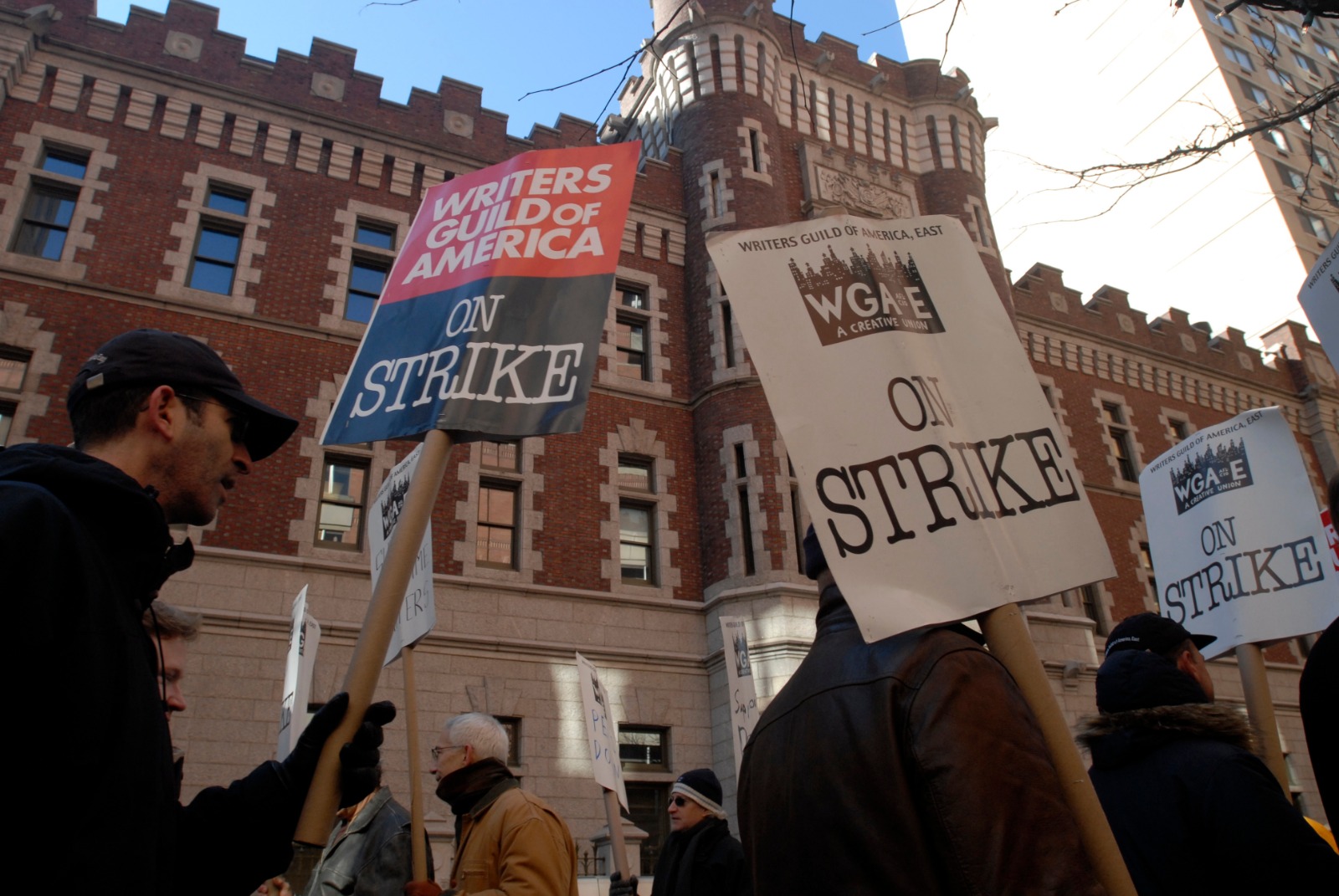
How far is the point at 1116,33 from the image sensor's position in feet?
140

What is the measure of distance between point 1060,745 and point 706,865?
3.55m

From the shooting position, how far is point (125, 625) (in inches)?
67.7

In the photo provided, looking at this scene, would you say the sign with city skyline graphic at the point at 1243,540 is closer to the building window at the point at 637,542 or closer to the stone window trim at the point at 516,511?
the stone window trim at the point at 516,511

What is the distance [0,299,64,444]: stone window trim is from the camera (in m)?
11.9

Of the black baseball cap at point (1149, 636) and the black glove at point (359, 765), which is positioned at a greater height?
the black baseball cap at point (1149, 636)

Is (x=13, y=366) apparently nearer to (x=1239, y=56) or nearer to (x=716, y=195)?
(x=716, y=195)

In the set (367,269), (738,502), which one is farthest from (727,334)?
(367,269)

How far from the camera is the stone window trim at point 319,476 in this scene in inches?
502

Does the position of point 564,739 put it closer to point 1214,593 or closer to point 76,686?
point 1214,593

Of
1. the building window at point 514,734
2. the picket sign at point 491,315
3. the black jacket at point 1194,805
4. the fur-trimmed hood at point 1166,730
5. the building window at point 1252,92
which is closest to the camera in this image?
the black jacket at point 1194,805

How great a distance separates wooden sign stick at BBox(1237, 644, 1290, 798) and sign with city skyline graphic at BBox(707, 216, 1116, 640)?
2.16 meters

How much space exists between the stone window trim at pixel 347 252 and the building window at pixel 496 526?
10.3 ft

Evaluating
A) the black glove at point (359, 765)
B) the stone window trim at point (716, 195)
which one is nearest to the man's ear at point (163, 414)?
the black glove at point (359, 765)

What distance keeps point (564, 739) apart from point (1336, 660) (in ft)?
37.6
